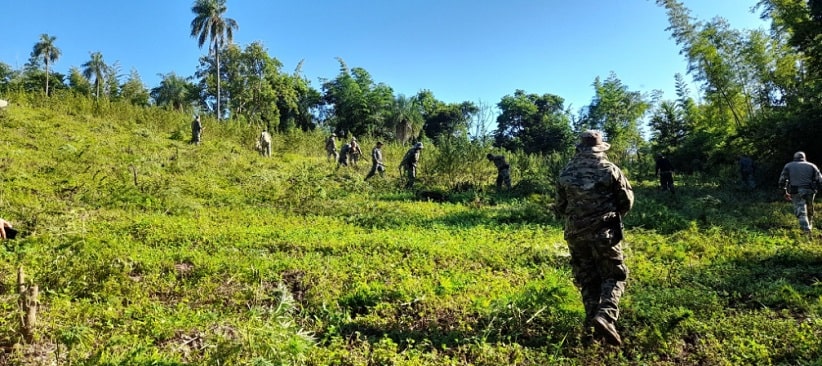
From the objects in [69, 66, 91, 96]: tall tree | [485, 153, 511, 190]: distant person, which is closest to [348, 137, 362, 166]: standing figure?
[485, 153, 511, 190]: distant person

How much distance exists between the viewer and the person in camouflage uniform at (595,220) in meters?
4.21

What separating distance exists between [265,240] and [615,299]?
5.26 m

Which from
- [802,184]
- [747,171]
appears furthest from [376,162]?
[747,171]

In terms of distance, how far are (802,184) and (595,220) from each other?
22.6 feet

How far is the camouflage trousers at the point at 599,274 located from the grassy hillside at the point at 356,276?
26cm

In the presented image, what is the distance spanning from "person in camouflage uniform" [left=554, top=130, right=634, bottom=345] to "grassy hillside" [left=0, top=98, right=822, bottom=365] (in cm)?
38

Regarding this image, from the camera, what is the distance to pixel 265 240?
24.6 feet

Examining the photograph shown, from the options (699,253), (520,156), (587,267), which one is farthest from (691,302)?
(520,156)

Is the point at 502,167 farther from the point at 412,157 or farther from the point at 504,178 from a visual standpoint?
the point at 412,157

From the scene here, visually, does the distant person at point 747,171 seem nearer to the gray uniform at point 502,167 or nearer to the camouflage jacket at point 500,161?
the gray uniform at point 502,167

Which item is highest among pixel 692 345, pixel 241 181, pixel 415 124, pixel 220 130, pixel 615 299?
pixel 415 124

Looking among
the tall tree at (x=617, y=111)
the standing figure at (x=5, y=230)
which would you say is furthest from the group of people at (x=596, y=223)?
the tall tree at (x=617, y=111)

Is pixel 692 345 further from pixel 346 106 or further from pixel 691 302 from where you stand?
pixel 346 106

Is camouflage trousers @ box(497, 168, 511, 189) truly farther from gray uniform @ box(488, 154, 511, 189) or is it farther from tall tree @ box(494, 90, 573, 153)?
tall tree @ box(494, 90, 573, 153)
